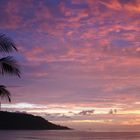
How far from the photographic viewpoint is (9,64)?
33.9 ft

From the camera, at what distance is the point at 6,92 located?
10602 millimetres

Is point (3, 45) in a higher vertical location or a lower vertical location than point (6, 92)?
higher

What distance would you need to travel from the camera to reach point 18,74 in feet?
33.3

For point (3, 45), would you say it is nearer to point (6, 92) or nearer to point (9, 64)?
point (9, 64)

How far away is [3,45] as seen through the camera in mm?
10141

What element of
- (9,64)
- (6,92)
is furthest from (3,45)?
(6,92)

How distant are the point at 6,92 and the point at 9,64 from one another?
2.51 ft

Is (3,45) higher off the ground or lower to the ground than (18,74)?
higher

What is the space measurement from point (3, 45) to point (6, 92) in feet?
4.12

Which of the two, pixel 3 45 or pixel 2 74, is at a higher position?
pixel 3 45

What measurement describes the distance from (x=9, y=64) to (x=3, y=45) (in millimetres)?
513

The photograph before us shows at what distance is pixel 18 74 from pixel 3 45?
0.79 meters
